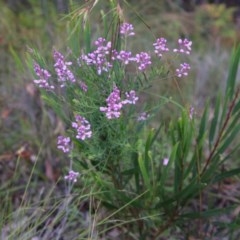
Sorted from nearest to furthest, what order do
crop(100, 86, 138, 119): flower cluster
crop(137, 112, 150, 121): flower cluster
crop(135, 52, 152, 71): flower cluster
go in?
crop(100, 86, 138, 119): flower cluster → crop(135, 52, 152, 71): flower cluster → crop(137, 112, 150, 121): flower cluster

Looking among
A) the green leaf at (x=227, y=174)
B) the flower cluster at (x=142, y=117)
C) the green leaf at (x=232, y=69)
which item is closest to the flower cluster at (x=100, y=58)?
the flower cluster at (x=142, y=117)

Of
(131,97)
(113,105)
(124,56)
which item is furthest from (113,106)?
(124,56)

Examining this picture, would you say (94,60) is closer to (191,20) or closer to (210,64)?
(210,64)

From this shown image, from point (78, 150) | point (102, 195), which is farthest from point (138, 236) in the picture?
point (78, 150)

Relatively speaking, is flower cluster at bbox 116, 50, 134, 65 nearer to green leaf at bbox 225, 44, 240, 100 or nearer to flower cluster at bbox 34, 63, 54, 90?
flower cluster at bbox 34, 63, 54, 90

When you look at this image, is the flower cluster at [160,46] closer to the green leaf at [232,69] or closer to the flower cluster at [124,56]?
the flower cluster at [124,56]

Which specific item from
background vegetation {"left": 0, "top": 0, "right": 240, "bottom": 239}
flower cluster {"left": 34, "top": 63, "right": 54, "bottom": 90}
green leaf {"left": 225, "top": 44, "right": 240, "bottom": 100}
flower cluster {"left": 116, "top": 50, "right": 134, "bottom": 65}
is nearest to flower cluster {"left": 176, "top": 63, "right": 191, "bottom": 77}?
background vegetation {"left": 0, "top": 0, "right": 240, "bottom": 239}
